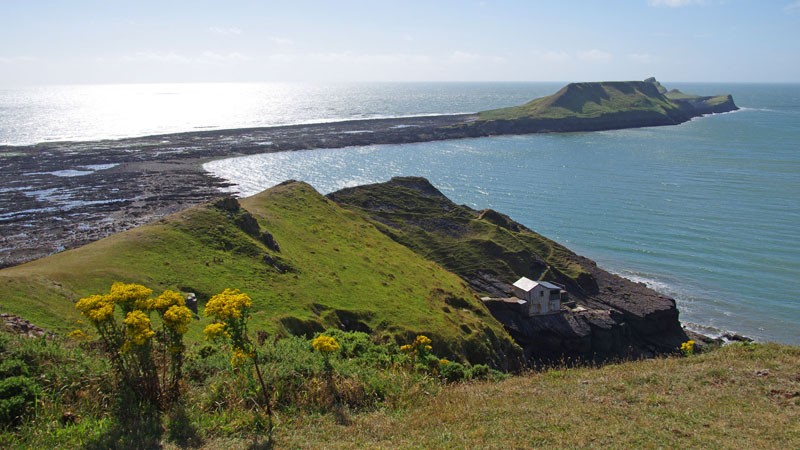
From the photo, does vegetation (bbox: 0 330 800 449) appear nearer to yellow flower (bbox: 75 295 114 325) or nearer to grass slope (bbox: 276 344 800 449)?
grass slope (bbox: 276 344 800 449)

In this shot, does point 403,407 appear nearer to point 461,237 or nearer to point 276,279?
point 276,279

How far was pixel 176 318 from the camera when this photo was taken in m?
13.2

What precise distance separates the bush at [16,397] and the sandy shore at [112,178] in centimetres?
5648

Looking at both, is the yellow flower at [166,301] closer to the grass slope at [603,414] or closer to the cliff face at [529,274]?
the grass slope at [603,414]

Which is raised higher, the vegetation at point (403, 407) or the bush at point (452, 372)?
the vegetation at point (403, 407)

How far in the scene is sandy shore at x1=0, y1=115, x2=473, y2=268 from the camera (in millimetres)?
73531

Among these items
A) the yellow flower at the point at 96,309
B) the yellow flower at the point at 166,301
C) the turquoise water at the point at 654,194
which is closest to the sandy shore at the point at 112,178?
the turquoise water at the point at 654,194

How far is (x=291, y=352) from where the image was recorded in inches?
714

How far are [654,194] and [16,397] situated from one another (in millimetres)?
100110

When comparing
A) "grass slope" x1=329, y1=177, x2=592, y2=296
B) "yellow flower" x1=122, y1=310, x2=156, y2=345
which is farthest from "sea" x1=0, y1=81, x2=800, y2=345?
"yellow flower" x1=122, y1=310, x2=156, y2=345

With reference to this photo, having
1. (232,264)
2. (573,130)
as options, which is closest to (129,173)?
(232,264)

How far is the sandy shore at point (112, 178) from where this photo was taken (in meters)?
73.5

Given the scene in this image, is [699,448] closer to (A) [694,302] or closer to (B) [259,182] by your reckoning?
(A) [694,302]

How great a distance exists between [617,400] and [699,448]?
325cm
